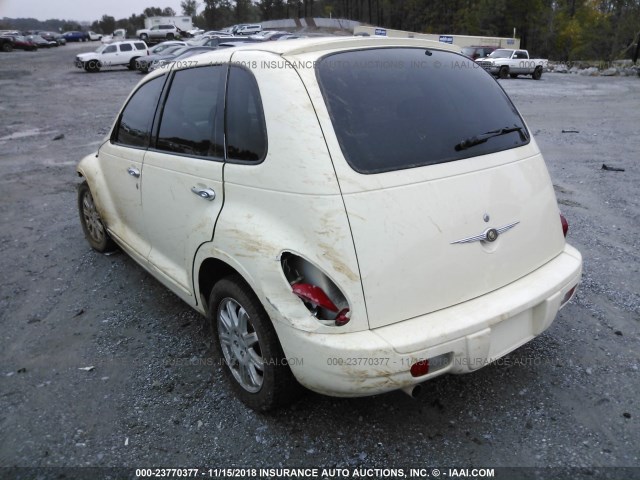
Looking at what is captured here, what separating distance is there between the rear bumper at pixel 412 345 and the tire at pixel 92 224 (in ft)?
10.1

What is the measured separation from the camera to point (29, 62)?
34812mm

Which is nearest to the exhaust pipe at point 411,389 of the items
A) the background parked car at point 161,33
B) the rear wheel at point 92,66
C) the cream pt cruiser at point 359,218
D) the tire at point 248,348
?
the cream pt cruiser at point 359,218

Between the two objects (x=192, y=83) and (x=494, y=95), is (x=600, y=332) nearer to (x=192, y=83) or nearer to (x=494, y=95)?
(x=494, y=95)

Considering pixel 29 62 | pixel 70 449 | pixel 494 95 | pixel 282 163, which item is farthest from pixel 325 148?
pixel 29 62

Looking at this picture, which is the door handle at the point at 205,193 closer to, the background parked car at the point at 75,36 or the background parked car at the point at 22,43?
the background parked car at the point at 22,43

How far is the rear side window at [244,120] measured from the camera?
8.01 ft

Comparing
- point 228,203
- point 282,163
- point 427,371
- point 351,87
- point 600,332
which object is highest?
point 351,87

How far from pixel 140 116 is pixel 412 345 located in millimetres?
2727

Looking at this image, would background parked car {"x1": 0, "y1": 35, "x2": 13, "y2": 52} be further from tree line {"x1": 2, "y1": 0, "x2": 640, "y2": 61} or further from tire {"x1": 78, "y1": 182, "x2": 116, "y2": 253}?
tire {"x1": 78, "y1": 182, "x2": 116, "y2": 253}

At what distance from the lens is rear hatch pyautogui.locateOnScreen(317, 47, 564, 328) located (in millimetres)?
2146

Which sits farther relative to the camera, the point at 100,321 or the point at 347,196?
the point at 100,321

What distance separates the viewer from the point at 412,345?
206cm

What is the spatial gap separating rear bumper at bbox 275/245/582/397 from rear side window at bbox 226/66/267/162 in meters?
0.88

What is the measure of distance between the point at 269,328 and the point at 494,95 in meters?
1.88
